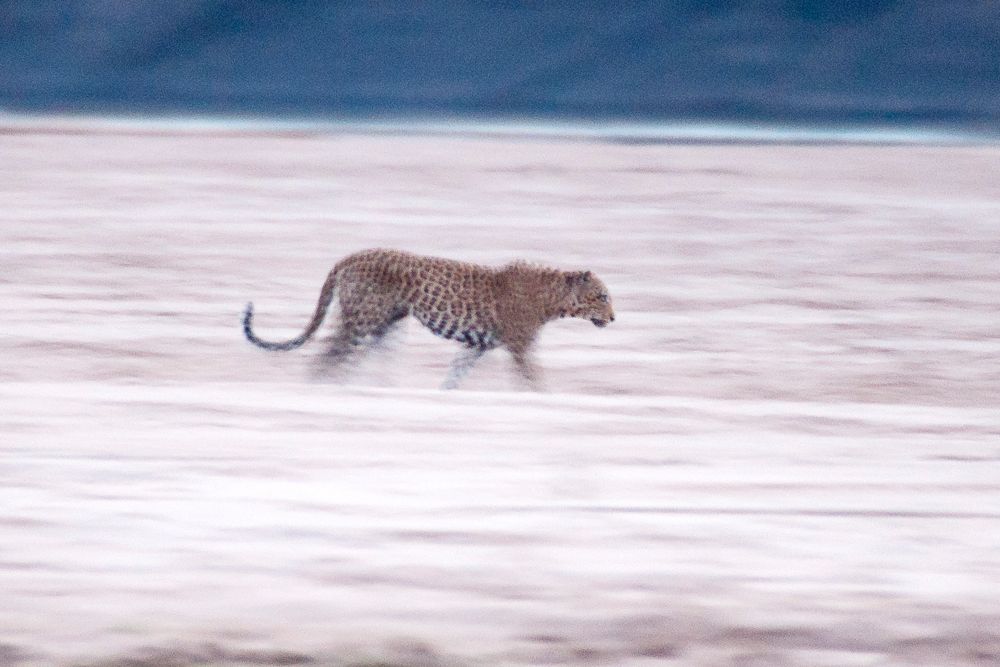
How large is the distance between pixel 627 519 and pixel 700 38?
16272 mm

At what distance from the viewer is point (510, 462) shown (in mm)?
6688

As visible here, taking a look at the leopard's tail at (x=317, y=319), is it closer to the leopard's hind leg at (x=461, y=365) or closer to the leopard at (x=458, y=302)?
the leopard at (x=458, y=302)

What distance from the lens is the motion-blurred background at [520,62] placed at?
69.9 ft

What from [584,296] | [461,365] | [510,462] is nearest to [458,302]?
[461,365]

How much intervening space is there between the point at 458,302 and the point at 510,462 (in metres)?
2.07

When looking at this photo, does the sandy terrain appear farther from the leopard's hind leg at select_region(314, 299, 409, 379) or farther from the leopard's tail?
the leopard's tail

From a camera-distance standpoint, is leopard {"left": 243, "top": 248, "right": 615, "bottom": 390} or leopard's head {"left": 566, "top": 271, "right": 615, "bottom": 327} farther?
leopard's head {"left": 566, "top": 271, "right": 615, "bottom": 327}

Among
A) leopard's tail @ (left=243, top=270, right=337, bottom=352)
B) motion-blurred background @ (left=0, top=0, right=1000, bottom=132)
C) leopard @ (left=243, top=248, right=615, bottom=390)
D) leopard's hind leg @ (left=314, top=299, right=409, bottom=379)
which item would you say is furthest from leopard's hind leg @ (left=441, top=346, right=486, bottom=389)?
motion-blurred background @ (left=0, top=0, right=1000, bottom=132)

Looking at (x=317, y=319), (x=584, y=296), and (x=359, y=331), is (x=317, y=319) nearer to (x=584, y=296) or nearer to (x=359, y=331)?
(x=359, y=331)

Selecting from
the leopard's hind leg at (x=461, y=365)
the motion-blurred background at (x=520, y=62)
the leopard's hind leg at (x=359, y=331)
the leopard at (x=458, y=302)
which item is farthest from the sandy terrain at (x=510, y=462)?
the motion-blurred background at (x=520, y=62)

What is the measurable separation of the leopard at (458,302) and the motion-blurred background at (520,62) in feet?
40.9

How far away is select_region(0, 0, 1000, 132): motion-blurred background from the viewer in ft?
69.9

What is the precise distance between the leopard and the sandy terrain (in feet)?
0.87

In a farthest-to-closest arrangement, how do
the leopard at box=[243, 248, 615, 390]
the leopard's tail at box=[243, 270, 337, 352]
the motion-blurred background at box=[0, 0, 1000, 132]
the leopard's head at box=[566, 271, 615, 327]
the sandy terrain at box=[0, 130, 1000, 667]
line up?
1. the motion-blurred background at box=[0, 0, 1000, 132]
2. the leopard's tail at box=[243, 270, 337, 352]
3. the leopard's head at box=[566, 271, 615, 327]
4. the leopard at box=[243, 248, 615, 390]
5. the sandy terrain at box=[0, 130, 1000, 667]
